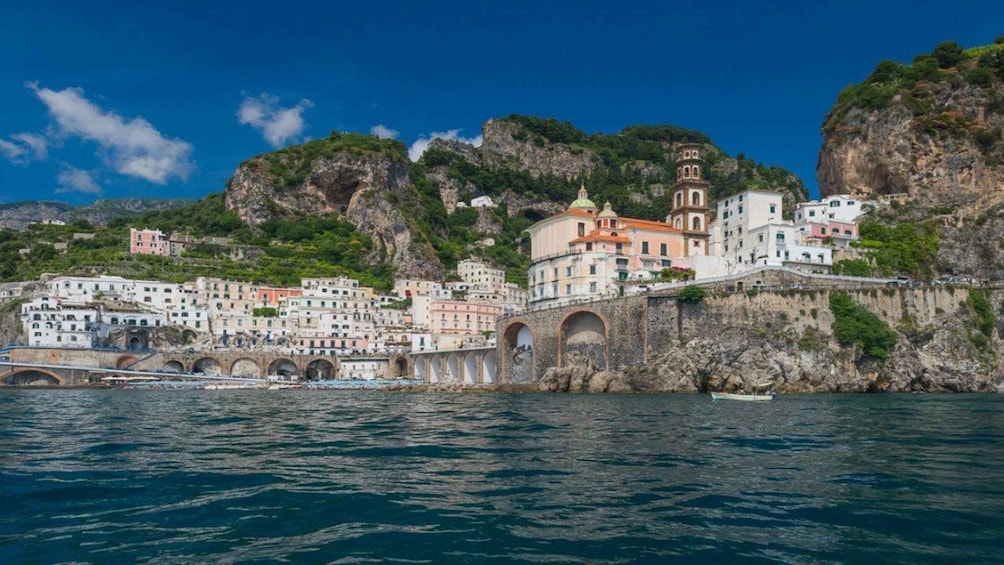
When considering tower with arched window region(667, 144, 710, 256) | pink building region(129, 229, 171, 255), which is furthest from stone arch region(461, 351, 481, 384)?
pink building region(129, 229, 171, 255)

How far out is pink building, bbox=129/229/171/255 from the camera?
345 feet

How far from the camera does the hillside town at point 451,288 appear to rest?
61.6m

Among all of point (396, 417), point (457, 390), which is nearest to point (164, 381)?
point (457, 390)

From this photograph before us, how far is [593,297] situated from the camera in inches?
2341

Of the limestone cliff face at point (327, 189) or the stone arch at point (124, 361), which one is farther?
the limestone cliff face at point (327, 189)

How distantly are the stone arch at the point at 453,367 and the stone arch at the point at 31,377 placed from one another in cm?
3508

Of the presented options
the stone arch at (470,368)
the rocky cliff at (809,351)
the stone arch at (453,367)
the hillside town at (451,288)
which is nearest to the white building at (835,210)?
the hillside town at (451,288)

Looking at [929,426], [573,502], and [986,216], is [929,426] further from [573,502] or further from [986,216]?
[986,216]

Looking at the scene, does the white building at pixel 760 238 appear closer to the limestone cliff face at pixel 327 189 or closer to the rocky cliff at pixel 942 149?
the rocky cliff at pixel 942 149

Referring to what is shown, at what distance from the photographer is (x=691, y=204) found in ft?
224

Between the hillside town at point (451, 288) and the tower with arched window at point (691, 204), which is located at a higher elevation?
the tower with arched window at point (691, 204)

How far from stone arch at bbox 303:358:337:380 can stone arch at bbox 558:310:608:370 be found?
35.7 meters

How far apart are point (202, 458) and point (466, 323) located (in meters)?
73.8

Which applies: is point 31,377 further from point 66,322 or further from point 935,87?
point 935,87
